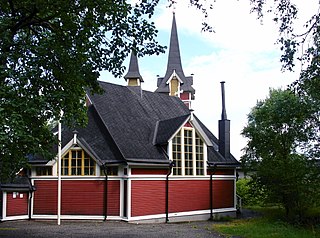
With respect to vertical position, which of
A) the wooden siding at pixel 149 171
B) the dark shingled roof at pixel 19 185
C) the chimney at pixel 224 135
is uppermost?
the chimney at pixel 224 135

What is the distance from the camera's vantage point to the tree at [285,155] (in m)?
21.2

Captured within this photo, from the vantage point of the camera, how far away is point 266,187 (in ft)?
76.2

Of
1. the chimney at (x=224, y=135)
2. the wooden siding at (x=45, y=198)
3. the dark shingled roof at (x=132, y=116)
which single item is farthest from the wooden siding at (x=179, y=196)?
the wooden siding at (x=45, y=198)

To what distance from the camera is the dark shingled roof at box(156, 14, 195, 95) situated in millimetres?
39938

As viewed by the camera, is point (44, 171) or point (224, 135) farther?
point (224, 135)

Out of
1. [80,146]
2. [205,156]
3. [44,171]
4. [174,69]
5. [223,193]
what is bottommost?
[223,193]

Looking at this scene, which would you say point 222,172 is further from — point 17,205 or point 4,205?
point 4,205

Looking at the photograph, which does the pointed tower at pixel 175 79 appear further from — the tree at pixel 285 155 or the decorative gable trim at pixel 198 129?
the decorative gable trim at pixel 198 129

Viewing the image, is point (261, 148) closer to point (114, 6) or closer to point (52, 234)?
point (52, 234)

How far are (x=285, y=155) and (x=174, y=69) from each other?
1980cm

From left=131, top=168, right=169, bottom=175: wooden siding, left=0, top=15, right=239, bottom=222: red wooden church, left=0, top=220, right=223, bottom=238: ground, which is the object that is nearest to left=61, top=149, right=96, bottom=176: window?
left=0, top=15, right=239, bottom=222: red wooden church

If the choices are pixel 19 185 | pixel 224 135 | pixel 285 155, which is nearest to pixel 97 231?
pixel 19 185

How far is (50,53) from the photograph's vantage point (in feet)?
38.3

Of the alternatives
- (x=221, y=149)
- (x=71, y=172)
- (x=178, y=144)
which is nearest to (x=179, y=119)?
(x=178, y=144)
